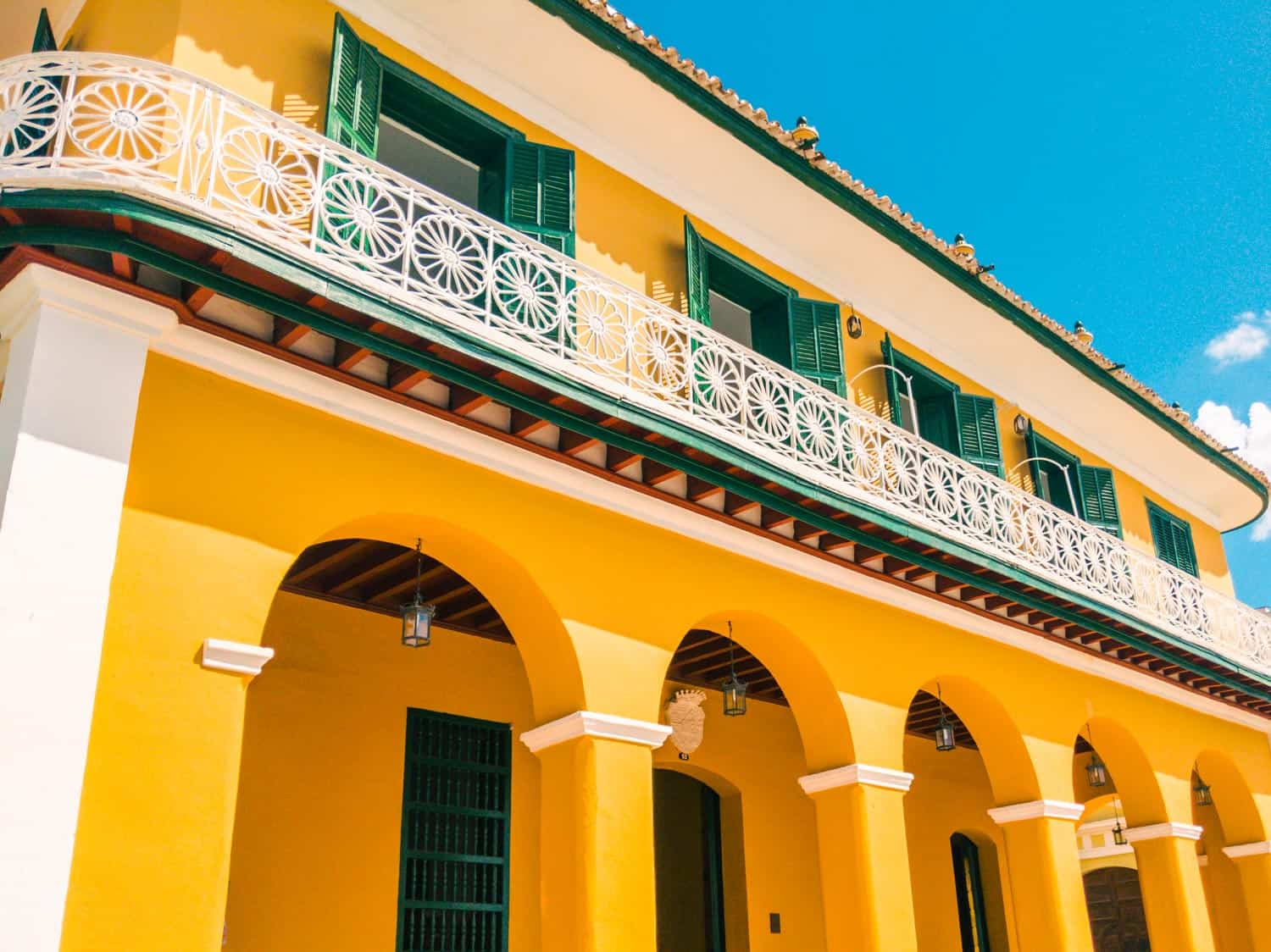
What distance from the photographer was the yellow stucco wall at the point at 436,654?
18.5 ft

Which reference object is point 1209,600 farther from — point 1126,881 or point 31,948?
point 31,948

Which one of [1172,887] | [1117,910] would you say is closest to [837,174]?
[1172,887]

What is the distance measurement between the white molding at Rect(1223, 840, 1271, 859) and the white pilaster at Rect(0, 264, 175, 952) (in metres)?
13.4

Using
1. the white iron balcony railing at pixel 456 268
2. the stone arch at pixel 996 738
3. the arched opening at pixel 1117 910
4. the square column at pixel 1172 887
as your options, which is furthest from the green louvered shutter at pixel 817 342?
the arched opening at pixel 1117 910

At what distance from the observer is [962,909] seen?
15.6m

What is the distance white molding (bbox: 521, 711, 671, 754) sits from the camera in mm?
7602

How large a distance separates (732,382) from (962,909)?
32.3 ft

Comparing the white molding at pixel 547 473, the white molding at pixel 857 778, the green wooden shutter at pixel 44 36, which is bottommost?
the white molding at pixel 857 778

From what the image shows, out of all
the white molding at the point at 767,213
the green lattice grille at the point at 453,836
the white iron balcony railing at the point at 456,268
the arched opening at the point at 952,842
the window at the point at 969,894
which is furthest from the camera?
the window at the point at 969,894

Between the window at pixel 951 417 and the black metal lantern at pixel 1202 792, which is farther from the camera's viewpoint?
the black metal lantern at pixel 1202 792

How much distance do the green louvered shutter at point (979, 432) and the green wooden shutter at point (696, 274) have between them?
3781mm

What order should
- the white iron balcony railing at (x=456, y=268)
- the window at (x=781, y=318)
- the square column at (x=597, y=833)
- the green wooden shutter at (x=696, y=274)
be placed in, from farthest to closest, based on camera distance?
1. the window at (x=781, y=318)
2. the green wooden shutter at (x=696, y=274)
3. the square column at (x=597, y=833)
4. the white iron balcony railing at (x=456, y=268)

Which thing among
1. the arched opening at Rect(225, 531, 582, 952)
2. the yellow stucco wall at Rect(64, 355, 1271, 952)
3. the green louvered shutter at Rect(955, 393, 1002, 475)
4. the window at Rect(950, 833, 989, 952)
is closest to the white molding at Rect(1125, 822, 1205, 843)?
the yellow stucco wall at Rect(64, 355, 1271, 952)

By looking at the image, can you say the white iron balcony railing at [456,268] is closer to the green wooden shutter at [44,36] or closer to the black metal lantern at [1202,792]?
the green wooden shutter at [44,36]
